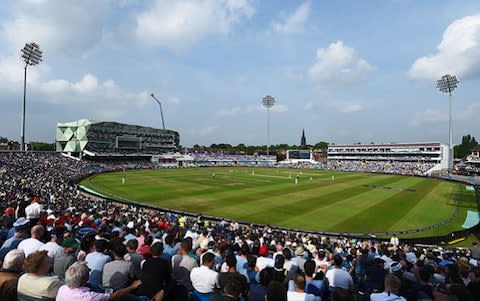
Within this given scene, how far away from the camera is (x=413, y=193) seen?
43750 millimetres

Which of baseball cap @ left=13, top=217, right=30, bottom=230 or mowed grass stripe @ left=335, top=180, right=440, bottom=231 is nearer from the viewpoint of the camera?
baseball cap @ left=13, top=217, right=30, bottom=230

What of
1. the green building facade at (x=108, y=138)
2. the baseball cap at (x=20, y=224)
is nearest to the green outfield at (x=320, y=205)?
the baseball cap at (x=20, y=224)

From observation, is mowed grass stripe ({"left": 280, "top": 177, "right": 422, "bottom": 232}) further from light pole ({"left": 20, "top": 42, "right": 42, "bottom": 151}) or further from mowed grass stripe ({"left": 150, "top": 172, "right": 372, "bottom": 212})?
light pole ({"left": 20, "top": 42, "right": 42, "bottom": 151})

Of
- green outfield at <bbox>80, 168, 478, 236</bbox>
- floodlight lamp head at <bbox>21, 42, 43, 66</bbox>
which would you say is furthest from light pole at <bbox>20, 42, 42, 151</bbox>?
green outfield at <bbox>80, 168, 478, 236</bbox>

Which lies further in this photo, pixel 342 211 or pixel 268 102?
pixel 268 102

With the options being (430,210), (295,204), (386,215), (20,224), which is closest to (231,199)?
(295,204)

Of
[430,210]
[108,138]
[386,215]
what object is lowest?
[430,210]

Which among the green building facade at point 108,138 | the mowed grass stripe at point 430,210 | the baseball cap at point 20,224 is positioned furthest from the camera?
the green building facade at point 108,138

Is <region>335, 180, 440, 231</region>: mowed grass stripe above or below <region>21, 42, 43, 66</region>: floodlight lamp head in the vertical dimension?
below

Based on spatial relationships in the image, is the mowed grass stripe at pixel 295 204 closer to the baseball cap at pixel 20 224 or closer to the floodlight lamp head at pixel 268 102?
the baseball cap at pixel 20 224

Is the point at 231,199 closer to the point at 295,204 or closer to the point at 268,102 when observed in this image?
the point at 295,204

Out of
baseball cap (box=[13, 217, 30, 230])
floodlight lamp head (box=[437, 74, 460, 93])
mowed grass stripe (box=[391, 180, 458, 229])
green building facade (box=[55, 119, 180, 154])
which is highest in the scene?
floodlight lamp head (box=[437, 74, 460, 93])

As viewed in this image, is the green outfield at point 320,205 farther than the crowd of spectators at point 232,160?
No

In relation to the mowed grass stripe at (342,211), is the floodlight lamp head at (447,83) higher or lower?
higher
